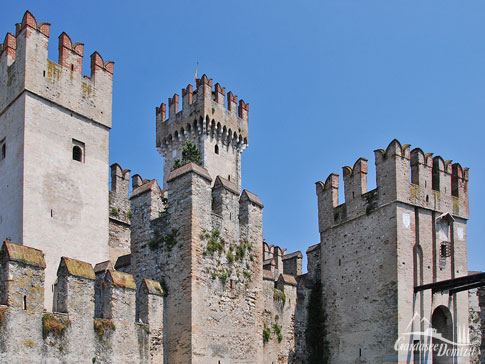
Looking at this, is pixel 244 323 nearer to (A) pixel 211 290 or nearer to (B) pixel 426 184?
(A) pixel 211 290

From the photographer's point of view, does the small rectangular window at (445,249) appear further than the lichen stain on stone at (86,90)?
No

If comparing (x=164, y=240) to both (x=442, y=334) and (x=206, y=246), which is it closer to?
(x=206, y=246)

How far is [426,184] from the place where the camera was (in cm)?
2548

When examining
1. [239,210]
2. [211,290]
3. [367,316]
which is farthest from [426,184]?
[211,290]

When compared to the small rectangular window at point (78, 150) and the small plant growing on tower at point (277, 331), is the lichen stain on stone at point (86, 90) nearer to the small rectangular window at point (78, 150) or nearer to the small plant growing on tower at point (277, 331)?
the small rectangular window at point (78, 150)

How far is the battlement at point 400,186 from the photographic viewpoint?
81.5 feet

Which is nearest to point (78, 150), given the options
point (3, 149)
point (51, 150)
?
point (51, 150)

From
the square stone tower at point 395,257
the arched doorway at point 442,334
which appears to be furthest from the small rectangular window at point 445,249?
the arched doorway at point 442,334

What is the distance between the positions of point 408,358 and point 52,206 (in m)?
12.9

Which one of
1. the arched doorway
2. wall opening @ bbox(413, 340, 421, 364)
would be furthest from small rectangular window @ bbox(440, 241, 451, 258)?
wall opening @ bbox(413, 340, 421, 364)

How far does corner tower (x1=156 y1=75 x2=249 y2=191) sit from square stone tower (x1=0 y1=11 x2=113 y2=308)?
19.4 meters

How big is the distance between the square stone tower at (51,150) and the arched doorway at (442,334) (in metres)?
12.1

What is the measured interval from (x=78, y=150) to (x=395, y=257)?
11.8 meters

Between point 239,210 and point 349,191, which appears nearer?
point 239,210
